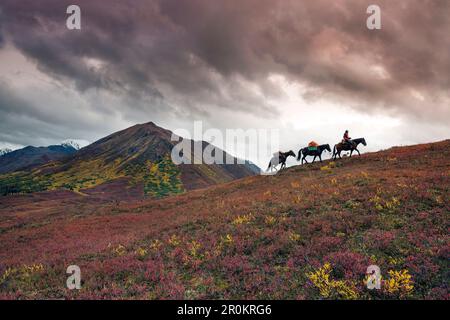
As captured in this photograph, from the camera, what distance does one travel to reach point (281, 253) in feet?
36.2

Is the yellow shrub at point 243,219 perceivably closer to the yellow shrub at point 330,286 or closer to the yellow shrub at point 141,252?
the yellow shrub at point 141,252

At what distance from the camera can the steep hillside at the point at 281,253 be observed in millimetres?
8266

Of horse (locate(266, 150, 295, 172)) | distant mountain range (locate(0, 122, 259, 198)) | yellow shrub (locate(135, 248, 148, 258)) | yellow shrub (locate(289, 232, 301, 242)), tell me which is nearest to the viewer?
yellow shrub (locate(289, 232, 301, 242))

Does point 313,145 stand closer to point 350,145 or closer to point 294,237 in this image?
point 350,145

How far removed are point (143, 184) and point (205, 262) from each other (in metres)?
130

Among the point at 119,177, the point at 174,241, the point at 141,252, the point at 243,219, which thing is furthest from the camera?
the point at 119,177

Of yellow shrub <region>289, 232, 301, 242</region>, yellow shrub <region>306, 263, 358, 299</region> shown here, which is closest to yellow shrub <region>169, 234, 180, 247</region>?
yellow shrub <region>289, 232, 301, 242</region>

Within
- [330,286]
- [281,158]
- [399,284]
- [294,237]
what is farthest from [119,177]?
[399,284]

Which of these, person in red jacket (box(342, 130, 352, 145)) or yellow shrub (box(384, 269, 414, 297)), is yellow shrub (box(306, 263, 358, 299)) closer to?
yellow shrub (box(384, 269, 414, 297))

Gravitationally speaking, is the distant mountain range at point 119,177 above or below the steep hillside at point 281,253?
above

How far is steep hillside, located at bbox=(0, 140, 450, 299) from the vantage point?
27.1 feet

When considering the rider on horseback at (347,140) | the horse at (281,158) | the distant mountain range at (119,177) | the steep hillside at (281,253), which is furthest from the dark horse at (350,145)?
the distant mountain range at (119,177)
